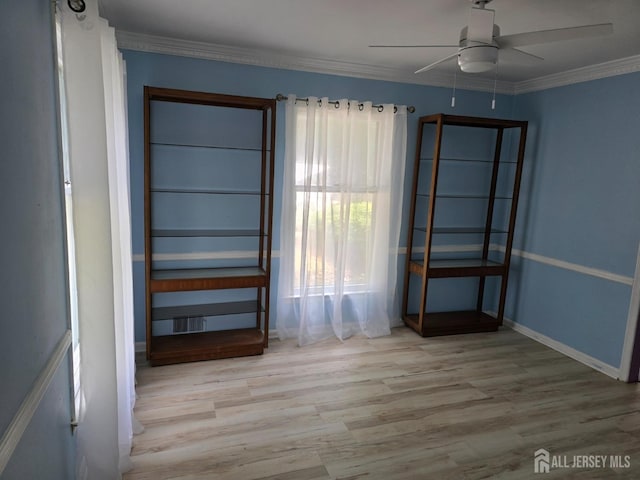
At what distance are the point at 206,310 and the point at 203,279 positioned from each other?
1.29 ft

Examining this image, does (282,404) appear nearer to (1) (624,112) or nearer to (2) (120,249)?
(2) (120,249)

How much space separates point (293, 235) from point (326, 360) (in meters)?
1.09

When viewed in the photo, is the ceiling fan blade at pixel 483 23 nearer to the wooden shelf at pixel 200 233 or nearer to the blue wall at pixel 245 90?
the blue wall at pixel 245 90

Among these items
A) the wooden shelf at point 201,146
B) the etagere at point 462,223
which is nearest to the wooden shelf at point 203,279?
the wooden shelf at point 201,146

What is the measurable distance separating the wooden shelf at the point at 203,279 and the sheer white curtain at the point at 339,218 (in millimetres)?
355

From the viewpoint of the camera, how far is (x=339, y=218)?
12.1 ft

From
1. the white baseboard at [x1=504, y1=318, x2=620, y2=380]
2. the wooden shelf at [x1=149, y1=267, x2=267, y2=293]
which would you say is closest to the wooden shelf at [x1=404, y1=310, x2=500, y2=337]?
the white baseboard at [x1=504, y1=318, x2=620, y2=380]

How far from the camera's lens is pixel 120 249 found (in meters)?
2.05

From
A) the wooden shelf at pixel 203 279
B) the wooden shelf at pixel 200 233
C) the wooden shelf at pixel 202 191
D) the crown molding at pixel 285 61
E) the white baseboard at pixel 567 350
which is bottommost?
the white baseboard at pixel 567 350

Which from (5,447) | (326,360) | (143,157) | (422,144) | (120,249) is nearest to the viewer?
(5,447)

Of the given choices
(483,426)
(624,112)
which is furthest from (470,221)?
(483,426)

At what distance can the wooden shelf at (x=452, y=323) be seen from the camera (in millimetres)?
3951

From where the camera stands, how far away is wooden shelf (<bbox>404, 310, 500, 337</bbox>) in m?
3.95

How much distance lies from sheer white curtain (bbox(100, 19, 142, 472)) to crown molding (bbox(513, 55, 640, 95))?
3.55m
